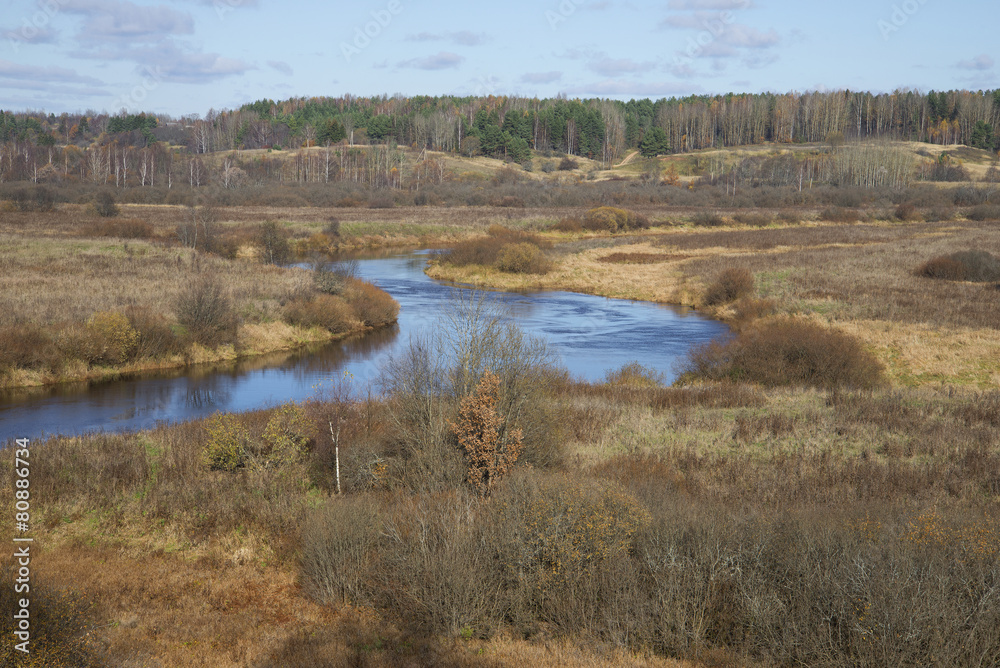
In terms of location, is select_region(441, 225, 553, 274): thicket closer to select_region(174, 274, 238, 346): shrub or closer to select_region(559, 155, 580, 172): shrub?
select_region(174, 274, 238, 346): shrub

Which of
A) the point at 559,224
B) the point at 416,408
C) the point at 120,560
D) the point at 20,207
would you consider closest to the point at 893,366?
the point at 416,408

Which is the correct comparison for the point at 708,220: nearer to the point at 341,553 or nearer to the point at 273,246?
the point at 273,246

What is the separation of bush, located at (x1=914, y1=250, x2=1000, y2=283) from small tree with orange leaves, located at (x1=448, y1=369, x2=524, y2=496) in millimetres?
37300

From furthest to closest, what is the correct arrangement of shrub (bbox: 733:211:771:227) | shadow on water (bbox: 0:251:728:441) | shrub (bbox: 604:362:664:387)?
1. shrub (bbox: 733:211:771:227)
2. shrub (bbox: 604:362:664:387)
3. shadow on water (bbox: 0:251:728:441)

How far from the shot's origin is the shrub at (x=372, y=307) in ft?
114

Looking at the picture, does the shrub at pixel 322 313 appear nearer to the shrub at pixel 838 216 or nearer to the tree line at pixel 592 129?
the shrub at pixel 838 216

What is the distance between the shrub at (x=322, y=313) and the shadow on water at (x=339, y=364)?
44.4 inches

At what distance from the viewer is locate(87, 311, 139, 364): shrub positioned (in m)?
25.2

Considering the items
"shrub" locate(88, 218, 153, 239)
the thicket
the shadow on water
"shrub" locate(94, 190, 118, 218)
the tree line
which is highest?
the tree line

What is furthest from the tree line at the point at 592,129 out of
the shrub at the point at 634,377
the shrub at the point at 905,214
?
the shrub at the point at 634,377

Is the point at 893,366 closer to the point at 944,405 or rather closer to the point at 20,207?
the point at 944,405

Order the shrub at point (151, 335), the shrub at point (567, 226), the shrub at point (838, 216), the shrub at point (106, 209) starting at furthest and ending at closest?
the shrub at point (838, 216) < the shrub at point (567, 226) < the shrub at point (106, 209) < the shrub at point (151, 335)

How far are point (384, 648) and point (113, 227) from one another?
173ft

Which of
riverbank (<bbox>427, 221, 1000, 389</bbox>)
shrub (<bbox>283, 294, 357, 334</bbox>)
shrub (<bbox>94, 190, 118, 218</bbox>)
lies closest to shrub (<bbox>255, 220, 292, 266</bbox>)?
riverbank (<bbox>427, 221, 1000, 389</bbox>)
